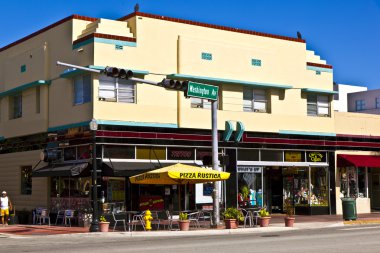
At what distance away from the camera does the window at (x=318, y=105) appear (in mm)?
36319

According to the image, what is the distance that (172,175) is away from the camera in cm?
2409

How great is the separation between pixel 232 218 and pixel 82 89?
9.57 m

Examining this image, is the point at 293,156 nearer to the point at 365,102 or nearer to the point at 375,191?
the point at 375,191

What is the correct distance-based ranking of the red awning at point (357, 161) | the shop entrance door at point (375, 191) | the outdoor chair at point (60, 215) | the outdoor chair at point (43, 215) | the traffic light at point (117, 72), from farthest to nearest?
1. the shop entrance door at point (375, 191)
2. the red awning at point (357, 161)
3. the outdoor chair at point (43, 215)
4. the outdoor chair at point (60, 215)
5. the traffic light at point (117, 72)

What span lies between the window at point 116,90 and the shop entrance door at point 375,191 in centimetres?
1776

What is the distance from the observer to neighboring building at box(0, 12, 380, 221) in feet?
94.8

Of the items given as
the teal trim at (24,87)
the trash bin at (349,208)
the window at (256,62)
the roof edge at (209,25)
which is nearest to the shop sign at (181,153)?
the window at (256,62)

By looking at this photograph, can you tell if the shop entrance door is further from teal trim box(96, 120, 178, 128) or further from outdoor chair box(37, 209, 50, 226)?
outdoor chair box(37, 209, 50, 226)

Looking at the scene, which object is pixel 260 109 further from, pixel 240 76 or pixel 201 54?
pixel 201 54

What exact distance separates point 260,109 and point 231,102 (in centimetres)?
219

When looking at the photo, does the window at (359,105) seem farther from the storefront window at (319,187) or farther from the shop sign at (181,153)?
the shop sign at (181,153)

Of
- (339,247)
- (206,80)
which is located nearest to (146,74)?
(206,80)

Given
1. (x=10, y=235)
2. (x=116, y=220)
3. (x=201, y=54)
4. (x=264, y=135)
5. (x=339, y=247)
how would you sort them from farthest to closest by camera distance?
1. (x=264, y=135)
2. (x=201, y=54)
3. (x=116, y=220)
4. (x=10, y=235)
5. (x=339, y=247)

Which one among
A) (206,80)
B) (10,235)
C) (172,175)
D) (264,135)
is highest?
(206,80)
